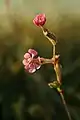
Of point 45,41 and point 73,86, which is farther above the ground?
point 45,41

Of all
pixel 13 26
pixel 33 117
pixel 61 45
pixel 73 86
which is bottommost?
pixel 33 117

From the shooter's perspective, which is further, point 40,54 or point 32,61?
point 40,54

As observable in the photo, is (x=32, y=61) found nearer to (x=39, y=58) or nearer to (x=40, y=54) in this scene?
(x=39, y=58)

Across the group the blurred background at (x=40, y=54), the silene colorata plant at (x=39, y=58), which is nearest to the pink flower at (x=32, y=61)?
the silene colorata plant at (x=39, y=58)

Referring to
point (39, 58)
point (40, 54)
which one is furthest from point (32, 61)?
point (40, 54)

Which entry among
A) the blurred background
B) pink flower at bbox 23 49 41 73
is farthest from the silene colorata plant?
the blurred background

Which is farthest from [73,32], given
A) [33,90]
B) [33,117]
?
[33,117]

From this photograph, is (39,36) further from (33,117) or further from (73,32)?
(33,117)

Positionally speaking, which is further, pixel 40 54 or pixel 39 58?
pixel 40 54

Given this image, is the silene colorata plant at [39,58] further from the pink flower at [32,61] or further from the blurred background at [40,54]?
the blurred background at [40,54]
